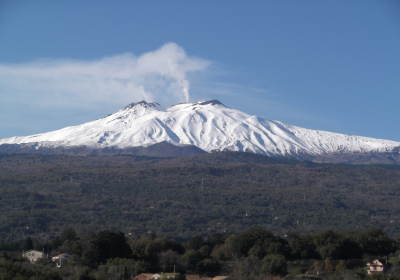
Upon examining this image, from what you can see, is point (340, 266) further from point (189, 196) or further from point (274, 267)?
point (189, 196)

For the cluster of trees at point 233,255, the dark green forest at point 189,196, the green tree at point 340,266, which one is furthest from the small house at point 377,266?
the dark green forest at point 189,196

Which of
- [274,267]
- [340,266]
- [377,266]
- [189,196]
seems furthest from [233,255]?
[189,196]

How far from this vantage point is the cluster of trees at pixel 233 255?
35969mm

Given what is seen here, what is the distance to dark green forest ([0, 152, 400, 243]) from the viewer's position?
90000 mm

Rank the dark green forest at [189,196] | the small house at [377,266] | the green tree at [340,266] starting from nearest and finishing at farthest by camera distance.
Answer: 1. the small house at [377,266]
2. the green tree at [340,266]
3. the dark green forest at [189,196]

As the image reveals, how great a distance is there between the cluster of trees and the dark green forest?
1008 inches

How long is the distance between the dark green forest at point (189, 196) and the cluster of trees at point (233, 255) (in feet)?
84.0

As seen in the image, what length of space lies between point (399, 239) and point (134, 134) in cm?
14327

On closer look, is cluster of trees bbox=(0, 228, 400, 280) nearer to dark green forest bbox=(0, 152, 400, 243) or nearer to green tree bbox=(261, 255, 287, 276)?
green tree bbox=(261, 255, 287, 276)

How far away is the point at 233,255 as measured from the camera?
151 ft

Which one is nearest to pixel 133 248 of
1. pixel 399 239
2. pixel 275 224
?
pixel 399 239

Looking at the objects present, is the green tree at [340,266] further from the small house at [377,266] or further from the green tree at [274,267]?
the green tree at [274,267]

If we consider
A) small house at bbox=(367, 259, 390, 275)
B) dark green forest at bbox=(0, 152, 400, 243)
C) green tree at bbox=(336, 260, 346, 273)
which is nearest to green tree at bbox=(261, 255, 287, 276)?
green tree at bbox=(336, 260, 346, 273)

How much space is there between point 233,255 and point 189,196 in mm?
69672
